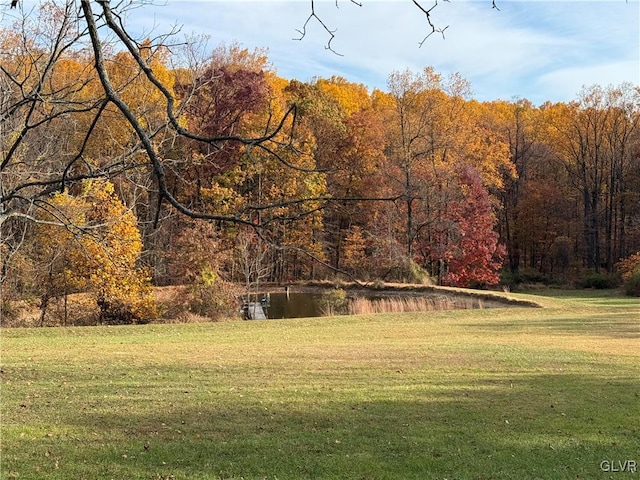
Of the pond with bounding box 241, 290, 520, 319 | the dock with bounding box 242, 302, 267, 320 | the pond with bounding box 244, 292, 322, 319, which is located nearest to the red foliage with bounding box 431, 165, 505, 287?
the pond with bounding box 241, 290, 520, 319

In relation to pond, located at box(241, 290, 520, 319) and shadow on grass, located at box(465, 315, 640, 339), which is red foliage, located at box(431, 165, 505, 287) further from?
shadow on grass, located at box(465, 315, 640, 339)

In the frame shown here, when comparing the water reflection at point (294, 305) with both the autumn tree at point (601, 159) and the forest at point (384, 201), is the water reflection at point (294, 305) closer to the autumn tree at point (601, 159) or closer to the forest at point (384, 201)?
the forest at point (384, 201)

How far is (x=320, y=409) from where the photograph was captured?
21.8 ft

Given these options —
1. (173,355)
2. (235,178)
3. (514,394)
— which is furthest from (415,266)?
(514,394)

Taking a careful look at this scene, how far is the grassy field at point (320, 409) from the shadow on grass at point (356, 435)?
0.02m

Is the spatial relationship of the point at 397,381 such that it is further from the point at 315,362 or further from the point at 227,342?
the point at 227,342

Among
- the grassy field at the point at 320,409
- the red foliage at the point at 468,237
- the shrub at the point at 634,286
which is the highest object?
the red foliage at the point at 468,237

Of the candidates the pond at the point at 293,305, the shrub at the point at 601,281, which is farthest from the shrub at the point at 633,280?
the pond at the point at 293,305

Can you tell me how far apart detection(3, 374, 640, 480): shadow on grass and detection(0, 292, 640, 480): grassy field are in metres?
0.02

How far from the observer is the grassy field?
491cm

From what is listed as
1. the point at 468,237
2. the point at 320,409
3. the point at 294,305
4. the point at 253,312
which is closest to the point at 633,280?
the point at 468,237

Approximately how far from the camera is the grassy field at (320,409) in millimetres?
4914

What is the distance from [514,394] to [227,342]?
7.17 metres

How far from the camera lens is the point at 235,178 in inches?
1268
